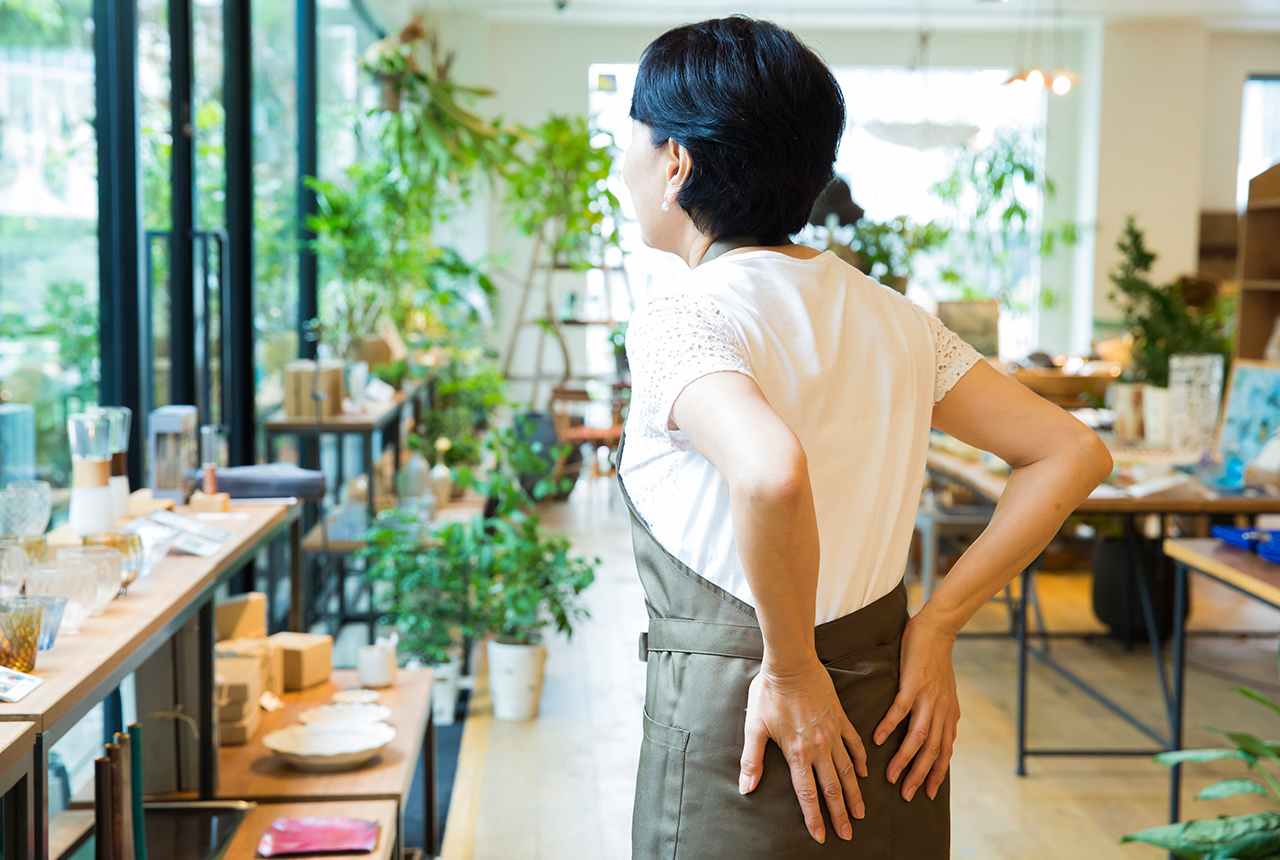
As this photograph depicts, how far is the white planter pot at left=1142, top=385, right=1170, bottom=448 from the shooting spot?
4.51m

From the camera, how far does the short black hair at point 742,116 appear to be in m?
1.02

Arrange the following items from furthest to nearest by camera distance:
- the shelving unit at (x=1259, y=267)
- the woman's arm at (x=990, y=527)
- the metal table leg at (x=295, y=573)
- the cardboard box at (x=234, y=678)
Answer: the shelving unit at (x=1259, y=267), the metal table leg at (x=295, y=573), the cardboard box at (x=234, y=678), the woman's arm at (x=990, y=527)

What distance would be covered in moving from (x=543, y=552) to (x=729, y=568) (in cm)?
284

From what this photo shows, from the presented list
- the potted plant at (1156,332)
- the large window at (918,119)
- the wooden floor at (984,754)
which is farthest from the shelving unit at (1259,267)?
the large window at (918,119)

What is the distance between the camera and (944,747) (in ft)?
3.71

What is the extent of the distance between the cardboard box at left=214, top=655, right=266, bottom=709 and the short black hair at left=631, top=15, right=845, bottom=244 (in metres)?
1.70

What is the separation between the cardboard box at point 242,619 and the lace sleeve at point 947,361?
6.49 feet

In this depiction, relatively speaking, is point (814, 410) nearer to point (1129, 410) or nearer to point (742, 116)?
point (742, 116)

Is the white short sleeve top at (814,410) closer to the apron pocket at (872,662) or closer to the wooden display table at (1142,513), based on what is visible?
the apron pocket at (872,662)

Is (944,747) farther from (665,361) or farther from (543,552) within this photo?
(543,552)

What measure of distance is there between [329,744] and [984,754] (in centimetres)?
222

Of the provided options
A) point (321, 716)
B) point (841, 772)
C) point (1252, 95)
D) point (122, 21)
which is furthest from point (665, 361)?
point (1252, 95)

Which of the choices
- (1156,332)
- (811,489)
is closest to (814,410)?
(811,489)

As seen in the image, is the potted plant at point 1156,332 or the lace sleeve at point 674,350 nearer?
the lace sleeve at point 674,350
